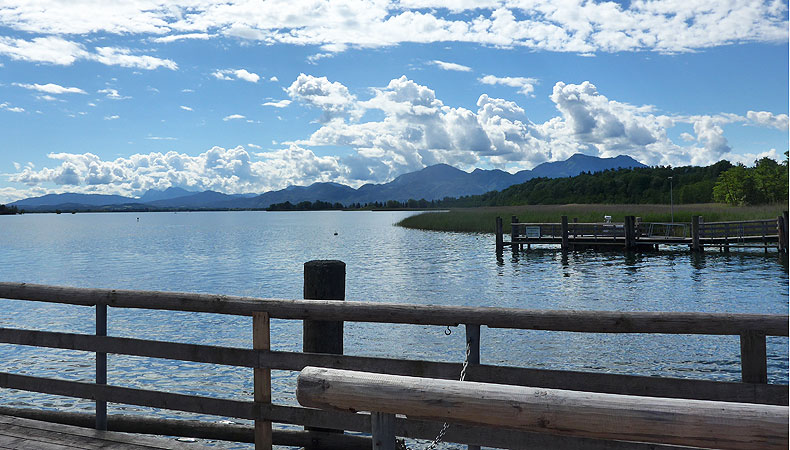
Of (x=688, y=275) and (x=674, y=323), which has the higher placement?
(x=674, y=323)

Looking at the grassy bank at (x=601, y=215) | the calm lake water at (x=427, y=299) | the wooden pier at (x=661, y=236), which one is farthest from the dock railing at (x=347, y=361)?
the grassy bank at (x=601, y=215)

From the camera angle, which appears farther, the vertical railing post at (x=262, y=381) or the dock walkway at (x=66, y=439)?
the dock walkway at (x=66, y=439)

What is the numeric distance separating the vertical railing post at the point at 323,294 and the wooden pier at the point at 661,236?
4323 cm

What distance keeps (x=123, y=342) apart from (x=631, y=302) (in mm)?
23878

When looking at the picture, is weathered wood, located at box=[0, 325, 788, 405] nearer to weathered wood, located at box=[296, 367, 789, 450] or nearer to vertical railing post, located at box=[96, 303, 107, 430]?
vertical railing post, located at box=[96, 303, 107, 430]

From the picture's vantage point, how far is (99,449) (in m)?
5.32

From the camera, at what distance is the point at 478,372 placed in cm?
463

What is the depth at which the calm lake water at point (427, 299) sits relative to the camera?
15641 millimetres

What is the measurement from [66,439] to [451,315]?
3.56m

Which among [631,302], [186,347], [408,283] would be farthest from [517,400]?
[408,283]

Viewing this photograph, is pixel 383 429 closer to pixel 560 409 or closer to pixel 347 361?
pixel 560 409

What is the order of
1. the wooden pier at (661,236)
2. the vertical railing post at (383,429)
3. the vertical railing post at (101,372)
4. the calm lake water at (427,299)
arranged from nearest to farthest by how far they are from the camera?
the vertical railing post at (383,429) → the vertical railing post at (101,372) → the calm lake water at (427,299) → the wooden pier at (661,236)

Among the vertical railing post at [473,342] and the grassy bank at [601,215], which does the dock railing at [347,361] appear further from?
the grassy bank at [601,215]

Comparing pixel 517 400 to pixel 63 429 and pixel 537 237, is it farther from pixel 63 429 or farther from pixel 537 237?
pixel 537 237
